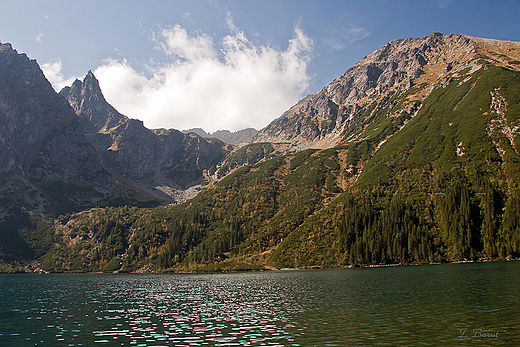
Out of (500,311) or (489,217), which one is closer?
(500,311)

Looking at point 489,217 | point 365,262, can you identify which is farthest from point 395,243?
point 489,217

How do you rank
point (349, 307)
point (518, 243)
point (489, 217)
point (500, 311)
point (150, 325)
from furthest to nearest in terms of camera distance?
point (489, 217)
point (518, 243)
point (349, 307)
point (150, 325)
point (500, 311)

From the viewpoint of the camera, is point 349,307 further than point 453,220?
No

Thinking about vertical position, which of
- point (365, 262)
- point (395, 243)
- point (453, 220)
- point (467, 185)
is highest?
point (467, 185)

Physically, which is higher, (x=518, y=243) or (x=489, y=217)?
(x=489, y=217)

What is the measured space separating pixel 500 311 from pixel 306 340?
91.7ft

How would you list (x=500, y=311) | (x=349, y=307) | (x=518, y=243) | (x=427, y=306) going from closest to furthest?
(x=500, y=311) < (x=427, y=306) < (x=349, y=307) < (x=518, y=243)

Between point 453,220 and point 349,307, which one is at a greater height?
point 453,220

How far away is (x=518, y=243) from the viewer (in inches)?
6014

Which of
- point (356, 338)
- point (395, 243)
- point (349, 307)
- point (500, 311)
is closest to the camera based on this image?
point (356, 338)

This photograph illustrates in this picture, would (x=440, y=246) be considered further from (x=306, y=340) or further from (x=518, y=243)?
(x=306, y=340)

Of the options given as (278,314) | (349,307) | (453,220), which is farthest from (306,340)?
(453,220)

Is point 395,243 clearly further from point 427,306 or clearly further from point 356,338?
point 356,338

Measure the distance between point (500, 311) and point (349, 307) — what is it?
1989 centimetres
